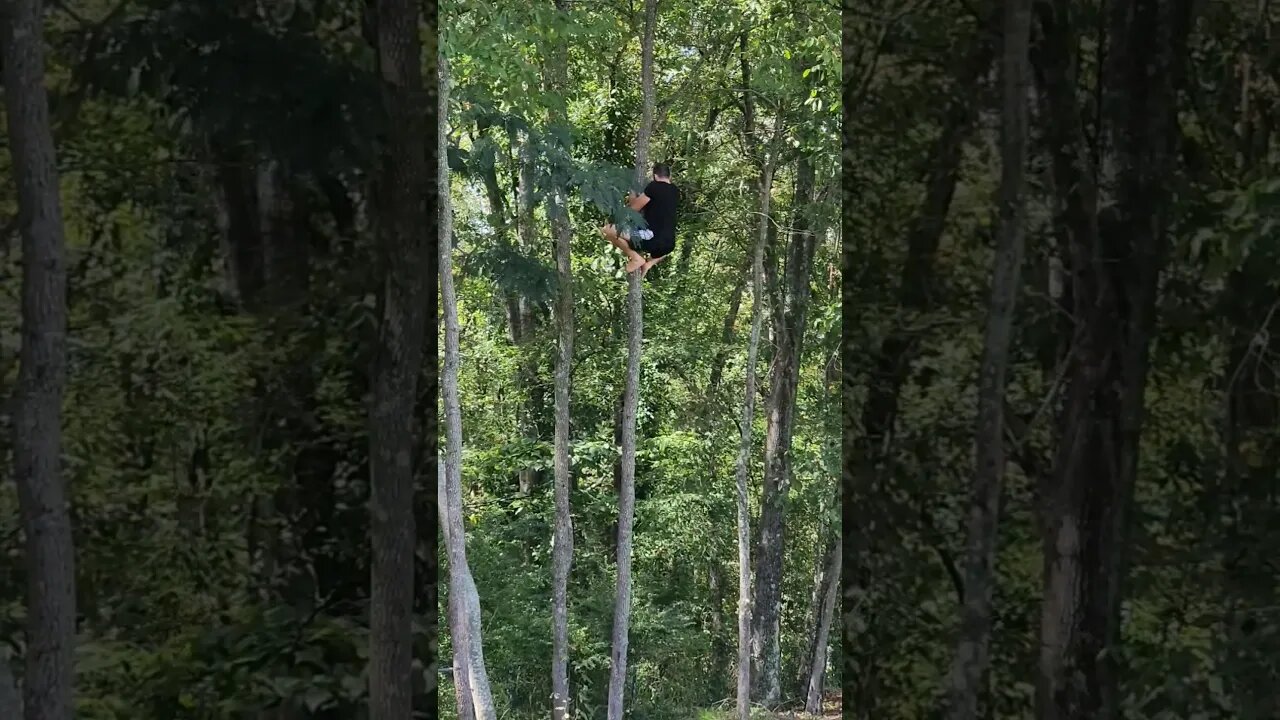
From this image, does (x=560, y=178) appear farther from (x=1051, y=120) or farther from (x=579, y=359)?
(x=1051, y=120)

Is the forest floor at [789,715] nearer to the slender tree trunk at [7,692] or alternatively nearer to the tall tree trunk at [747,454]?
the tall tree trunk at [747,454]

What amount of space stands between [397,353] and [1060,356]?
0.97 m

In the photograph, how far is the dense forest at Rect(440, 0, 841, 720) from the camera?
8.09 metres

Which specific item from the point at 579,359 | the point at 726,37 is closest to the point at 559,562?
the point at 579,359

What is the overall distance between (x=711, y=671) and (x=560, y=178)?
6219mm

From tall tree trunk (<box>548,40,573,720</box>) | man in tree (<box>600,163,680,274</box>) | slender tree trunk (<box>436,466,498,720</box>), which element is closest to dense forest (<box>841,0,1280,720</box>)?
slender tree trunk (<box>436,466,498,720</box>)

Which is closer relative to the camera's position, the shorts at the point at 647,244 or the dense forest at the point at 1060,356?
the dense forest at the point at 1060,356

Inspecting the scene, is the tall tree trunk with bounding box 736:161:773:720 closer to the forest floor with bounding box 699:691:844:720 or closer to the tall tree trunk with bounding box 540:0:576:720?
the forest floor with bounding box 699:691:844:720

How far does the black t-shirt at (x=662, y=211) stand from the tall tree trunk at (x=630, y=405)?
0.57 metres

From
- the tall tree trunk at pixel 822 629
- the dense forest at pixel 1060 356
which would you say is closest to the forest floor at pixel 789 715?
the tall tree trunk at pixel 822 629

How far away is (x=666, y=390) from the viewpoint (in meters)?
10.4

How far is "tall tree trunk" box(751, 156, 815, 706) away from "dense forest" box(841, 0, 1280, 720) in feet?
25.5

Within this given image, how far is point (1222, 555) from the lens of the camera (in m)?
1.54

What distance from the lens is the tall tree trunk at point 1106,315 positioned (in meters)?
1.51
